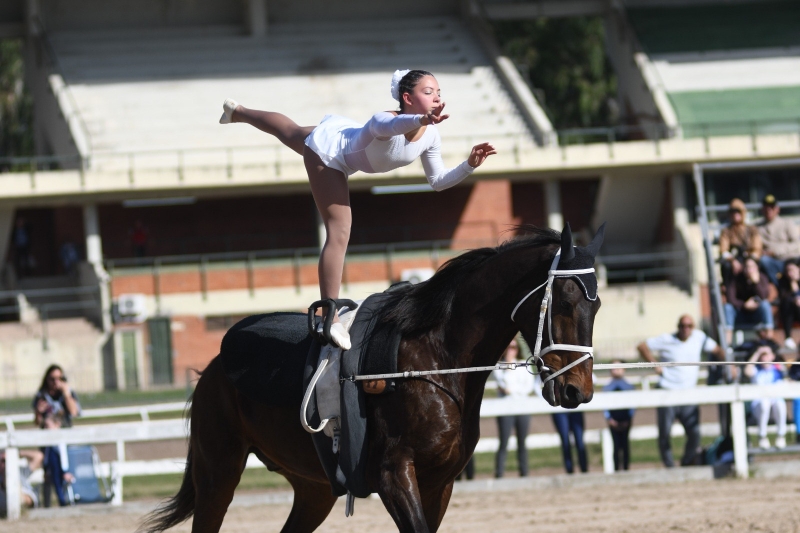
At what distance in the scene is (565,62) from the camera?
4400 centimetres

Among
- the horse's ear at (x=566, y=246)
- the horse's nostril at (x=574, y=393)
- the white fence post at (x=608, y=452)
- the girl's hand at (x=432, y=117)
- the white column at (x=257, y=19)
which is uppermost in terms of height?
the white column at (x=257, y=19)

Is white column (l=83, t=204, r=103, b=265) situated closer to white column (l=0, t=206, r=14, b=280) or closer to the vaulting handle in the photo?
white column (l=0, t=206, r=14, b=280)

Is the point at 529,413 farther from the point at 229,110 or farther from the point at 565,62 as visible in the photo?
the point at 565,62

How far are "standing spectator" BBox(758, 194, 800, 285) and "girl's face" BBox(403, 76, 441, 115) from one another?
29.6 feet

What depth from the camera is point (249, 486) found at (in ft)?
44.9

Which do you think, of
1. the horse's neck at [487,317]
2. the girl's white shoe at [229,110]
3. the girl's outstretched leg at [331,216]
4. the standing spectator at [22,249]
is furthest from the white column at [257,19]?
the horse's neck at [487,317]

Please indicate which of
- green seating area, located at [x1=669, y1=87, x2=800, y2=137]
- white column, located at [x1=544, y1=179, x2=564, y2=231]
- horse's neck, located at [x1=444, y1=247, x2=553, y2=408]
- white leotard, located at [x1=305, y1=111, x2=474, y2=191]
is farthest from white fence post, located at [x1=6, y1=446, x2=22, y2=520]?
green seating area, located at [x1=669, y1=87, x2=800, y2=137]

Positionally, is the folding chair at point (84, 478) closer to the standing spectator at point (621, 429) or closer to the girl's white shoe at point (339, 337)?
the standing spectator at point (621, 429)

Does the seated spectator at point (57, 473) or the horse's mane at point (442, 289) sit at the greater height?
the horse's mane at point (442, 289)

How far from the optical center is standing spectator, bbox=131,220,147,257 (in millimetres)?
29430

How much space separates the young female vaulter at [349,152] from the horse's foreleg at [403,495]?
0.64 m

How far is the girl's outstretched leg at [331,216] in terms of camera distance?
5668 mm

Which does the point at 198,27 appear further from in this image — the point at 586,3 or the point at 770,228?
the point at 770,228

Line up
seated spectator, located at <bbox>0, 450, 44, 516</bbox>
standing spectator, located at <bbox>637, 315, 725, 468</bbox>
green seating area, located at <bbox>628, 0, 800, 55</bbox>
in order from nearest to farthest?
seated spectator, located at <bbox>0, 450, 44, 516</bbox>
standing spectator, located at <bbox>637, 315, 725, 468</bbox>
green seating area, located at <bbox>628, 0, 800, 55</bbox>
